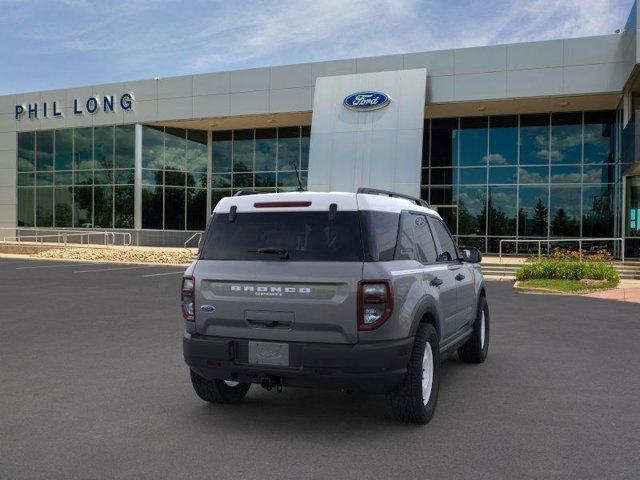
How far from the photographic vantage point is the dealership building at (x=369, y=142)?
82.4 ft

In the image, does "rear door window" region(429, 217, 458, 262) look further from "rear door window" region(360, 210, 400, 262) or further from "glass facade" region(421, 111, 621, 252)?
"glass facade" region(421, 111, 621, 252)

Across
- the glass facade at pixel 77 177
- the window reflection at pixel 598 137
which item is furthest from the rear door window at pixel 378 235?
the glass facade at pixel 77 177

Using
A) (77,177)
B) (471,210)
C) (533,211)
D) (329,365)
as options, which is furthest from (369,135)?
(329,365)

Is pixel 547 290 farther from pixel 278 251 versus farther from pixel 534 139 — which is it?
pixel 534 139

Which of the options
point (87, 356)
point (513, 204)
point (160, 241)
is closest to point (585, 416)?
point (87, 356)

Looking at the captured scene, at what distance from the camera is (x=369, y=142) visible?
2634 centimetres

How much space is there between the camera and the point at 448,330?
19.0ft

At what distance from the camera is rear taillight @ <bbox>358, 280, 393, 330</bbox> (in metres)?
4.42

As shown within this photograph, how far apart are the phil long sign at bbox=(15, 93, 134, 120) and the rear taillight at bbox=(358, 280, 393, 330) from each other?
3158cm

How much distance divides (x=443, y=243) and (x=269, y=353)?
8.44 ft

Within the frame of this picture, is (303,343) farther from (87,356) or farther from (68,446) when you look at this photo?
(87,356)

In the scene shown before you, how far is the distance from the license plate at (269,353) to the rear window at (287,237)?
65 centimetres

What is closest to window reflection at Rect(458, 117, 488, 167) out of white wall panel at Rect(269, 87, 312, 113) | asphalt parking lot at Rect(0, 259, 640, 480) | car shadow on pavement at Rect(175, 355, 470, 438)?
white wall panel at Rect(269, 87, 312, 113)

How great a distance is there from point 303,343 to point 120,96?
3217 cm
